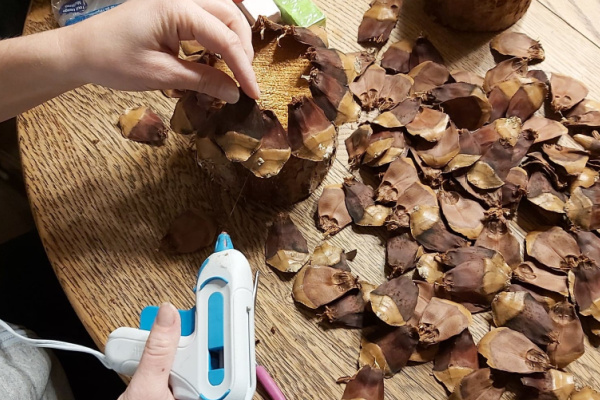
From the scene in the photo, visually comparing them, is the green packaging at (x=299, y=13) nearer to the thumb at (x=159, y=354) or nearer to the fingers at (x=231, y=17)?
the fingers at (x=231, y=17)

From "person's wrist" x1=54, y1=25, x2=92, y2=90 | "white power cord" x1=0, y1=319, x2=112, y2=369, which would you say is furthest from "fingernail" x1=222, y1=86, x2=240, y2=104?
"white power cord" x1=0, y1=319, x2=112, y2=369

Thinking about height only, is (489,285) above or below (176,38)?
below

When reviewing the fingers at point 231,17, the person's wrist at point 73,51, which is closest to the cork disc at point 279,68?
the fingers at point 231,17

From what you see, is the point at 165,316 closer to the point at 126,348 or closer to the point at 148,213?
the point at 126,348

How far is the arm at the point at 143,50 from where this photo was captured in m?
0.44

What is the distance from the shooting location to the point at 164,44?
0.46 meters

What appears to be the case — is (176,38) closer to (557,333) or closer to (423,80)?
(423,80)

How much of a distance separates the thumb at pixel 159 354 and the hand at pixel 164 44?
0.18 m

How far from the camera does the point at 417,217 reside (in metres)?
0.57

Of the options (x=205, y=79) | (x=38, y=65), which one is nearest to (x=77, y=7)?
(x=38, y=65)

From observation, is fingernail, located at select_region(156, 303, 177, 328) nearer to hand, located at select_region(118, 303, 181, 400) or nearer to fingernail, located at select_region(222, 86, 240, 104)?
hand, located at select_region(118, 303, 181, 400)

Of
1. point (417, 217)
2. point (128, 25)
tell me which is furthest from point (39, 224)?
point (417, 217)

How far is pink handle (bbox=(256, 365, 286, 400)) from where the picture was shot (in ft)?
1.68

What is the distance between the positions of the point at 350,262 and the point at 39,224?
1.09 feet
